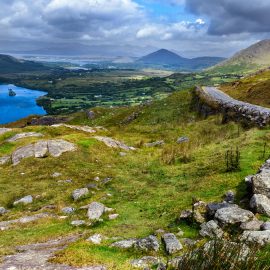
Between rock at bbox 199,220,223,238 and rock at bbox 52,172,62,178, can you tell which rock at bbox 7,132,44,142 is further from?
rock at bbox 199,220,223,238

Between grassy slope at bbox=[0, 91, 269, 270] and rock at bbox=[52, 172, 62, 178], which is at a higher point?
grassy slope at bbox=[0, 91, 269, 270]

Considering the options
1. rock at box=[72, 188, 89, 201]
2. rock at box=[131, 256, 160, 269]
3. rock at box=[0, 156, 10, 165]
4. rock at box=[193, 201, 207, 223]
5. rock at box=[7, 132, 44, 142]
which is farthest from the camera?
rock at box=[7, 132, 44, 142]

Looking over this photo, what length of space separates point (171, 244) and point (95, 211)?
9588mm

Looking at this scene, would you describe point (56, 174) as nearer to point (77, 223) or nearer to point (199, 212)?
point (77, 223)

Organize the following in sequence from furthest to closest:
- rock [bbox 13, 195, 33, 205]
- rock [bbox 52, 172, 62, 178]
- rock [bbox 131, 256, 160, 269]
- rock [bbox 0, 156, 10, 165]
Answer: rock [bbox 0, 156, 10, 165] → rock [bbox 52, 172, 62, 178] → rock [bbox 13, 195, 33, 205] → rock [bbox 131, 256, 160, 269]

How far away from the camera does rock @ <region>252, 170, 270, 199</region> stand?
22.5 metres

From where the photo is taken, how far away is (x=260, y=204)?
68.3 feet

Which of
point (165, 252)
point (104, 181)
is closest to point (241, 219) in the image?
point (165, 252)

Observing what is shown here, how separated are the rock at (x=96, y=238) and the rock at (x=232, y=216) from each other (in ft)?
20.4

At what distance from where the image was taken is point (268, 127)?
1914 inches

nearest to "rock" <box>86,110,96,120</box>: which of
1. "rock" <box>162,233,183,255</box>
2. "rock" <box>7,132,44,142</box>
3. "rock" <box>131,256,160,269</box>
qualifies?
"rock" <box>7,132,44,142</box>

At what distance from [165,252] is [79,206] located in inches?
534

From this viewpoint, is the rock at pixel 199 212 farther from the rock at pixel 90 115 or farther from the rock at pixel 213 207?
the rock at pixel 90 115

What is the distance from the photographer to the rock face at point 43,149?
46531mm
